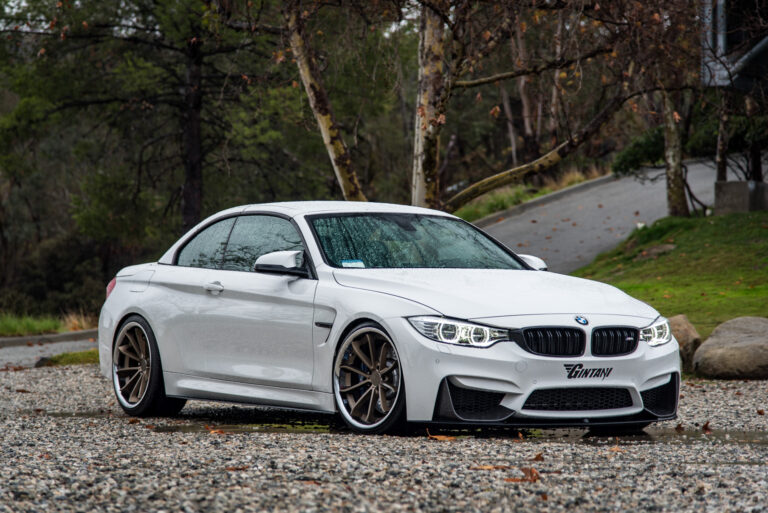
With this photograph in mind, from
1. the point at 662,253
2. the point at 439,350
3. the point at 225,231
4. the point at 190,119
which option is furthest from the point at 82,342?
the point at 439,350

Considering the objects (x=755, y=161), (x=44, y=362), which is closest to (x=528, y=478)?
(x=44, y=362)

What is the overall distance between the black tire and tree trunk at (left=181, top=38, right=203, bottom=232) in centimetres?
1550

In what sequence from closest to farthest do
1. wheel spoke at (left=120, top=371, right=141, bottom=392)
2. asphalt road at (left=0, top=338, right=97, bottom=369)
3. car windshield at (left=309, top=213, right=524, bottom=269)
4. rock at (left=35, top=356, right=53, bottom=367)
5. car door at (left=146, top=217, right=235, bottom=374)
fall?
car windshield at (left=309, top=213, right=524, bottom=269) → car door at (left=146, top=217, right=235, bottom=374) → wheel spoke at (left=120, top=371, right=141, bottom=392) → rock at (left=35, top=356, right=53, bottom=367) → asphalt road at (left=0, top=338, right=97, bottom=369)

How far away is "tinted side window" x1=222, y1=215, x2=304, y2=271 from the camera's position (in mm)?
7707

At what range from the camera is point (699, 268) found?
65.7 feet

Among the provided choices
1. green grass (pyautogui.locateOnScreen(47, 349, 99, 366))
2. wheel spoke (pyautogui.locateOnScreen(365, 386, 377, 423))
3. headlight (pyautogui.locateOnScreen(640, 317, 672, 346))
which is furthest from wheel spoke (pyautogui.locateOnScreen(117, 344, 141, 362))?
green grass (pyautogui.locateOnScreen(47, 349, 99, 366))

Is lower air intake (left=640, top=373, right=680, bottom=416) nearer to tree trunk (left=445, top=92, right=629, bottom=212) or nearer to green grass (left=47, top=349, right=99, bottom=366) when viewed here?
tree trunk (left=445, top=92, right=629, bottom=212)

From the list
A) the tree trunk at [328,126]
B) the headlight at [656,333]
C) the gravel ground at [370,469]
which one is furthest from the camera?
the tree trunk at [328,126]

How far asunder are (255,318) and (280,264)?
1.90 feet

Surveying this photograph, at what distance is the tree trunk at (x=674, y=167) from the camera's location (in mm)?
24141

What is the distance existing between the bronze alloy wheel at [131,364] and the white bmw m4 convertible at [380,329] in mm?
13

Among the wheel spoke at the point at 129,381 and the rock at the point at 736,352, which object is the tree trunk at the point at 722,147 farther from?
the wheel spoke at the point at 129,381

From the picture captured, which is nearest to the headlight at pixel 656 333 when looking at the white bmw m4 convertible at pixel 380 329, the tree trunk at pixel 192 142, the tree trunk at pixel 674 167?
the white bmw m4 convertible at pixel 380 329

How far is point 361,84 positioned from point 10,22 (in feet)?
24.9
